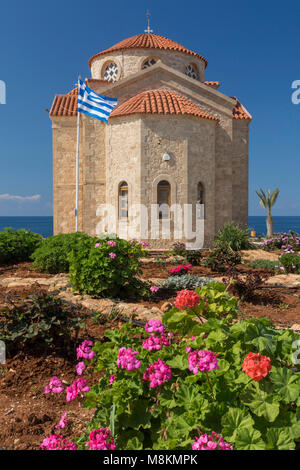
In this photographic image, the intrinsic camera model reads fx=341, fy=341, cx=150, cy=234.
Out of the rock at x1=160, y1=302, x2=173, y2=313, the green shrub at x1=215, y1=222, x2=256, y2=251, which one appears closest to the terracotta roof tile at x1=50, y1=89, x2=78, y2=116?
the green shrub at x1=215, y1=222, x2=256, y2=251

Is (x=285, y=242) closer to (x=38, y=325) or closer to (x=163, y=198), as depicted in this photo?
(x=163, y=198)

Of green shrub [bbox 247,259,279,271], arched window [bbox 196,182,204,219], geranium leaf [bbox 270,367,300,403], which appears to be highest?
arched window [bbox 196,182,204,219]

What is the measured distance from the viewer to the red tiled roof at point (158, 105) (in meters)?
13.8

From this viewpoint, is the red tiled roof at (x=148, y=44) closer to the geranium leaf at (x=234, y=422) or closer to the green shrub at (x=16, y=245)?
the green shrub at (x=16, y=245)

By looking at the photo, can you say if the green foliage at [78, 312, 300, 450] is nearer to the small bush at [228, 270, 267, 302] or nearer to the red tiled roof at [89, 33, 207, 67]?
the small bush at [228, 270, 267, 302]

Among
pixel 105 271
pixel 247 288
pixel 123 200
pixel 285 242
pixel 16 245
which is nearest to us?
pixel 105 271

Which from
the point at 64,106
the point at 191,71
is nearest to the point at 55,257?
the point at 64,106

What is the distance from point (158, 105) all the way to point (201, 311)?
12.6 m

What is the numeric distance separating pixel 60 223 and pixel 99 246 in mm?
11971

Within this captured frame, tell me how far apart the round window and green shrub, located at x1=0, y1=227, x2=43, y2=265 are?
1118 cm

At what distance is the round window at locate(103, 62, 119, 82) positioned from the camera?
18.0 m

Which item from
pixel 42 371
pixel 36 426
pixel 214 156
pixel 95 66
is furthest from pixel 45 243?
pixel 95 66

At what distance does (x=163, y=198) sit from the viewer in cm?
1422

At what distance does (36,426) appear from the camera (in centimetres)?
271
